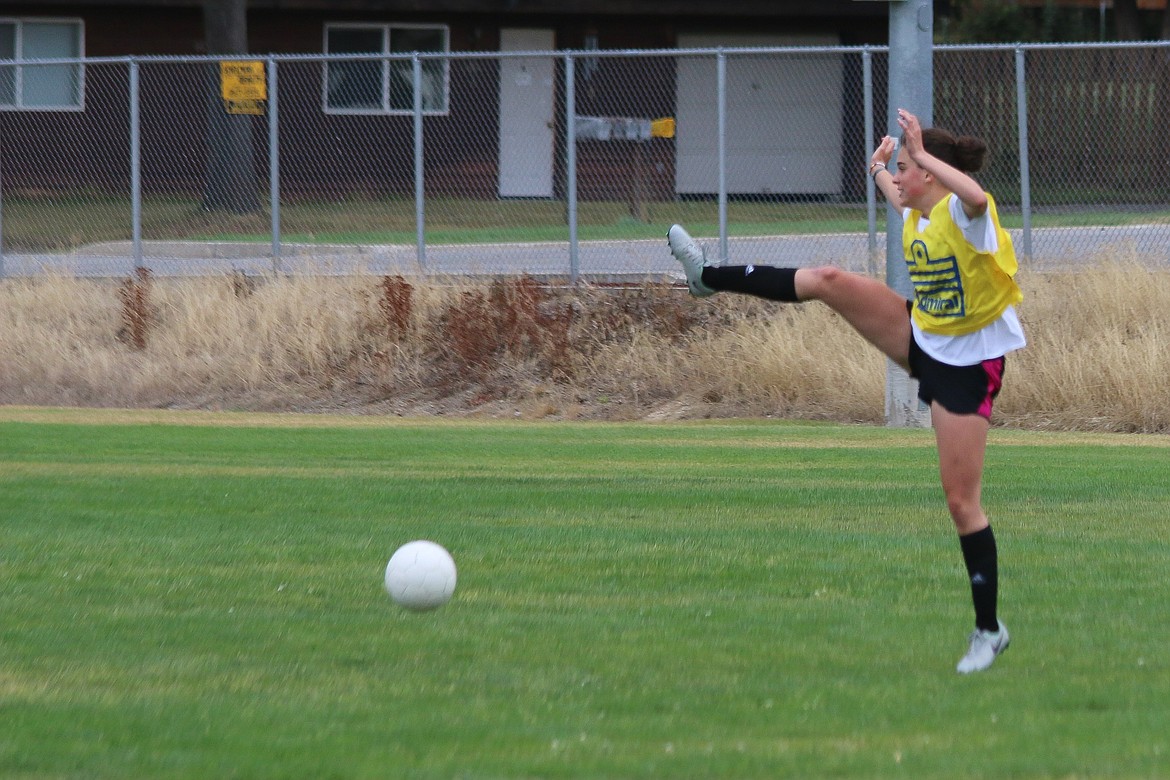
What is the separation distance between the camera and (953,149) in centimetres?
613

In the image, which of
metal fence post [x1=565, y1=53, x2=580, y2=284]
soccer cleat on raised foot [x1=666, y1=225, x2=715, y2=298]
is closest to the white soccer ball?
soccer cleat on raised foot [x1=666, y1=225, x2=715, y2=298]

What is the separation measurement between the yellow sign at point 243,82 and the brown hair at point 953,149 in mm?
14389

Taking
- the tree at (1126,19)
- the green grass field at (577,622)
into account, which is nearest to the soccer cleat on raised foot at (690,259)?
the green grass field at (577,622)

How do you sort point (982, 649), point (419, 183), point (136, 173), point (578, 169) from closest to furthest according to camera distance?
point (982, 649) < point (419, 183) < point (136, 173) < point (578, 169)

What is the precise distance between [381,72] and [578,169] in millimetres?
8451

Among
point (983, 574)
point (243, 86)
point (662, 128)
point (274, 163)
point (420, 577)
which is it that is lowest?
point (420, 577)

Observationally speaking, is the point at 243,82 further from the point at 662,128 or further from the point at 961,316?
the point at 961,316

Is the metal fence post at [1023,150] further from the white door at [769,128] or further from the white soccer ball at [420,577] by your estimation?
the white soccer ball at [420,577]

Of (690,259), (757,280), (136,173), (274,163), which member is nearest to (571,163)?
(274,163)

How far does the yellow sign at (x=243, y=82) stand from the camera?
19.4 meters

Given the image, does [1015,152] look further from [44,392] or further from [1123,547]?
[44,392]

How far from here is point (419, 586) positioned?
6.64 metres

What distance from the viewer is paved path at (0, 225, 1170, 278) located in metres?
16.8

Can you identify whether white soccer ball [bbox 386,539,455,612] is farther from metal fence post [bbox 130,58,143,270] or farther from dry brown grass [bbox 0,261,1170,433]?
metal fence post [bbox 130,58,143,270]
